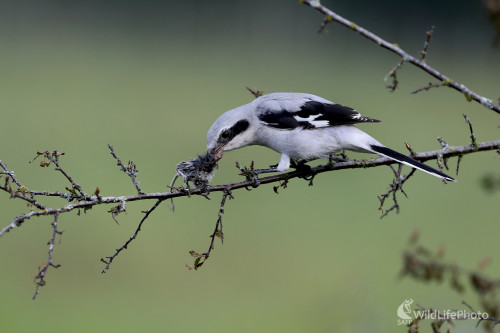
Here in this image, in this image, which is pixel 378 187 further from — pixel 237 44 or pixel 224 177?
pixel 237 44

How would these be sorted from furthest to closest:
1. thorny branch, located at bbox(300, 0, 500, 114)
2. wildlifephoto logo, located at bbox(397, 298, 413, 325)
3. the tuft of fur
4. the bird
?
the bird < the tuft of fur < wildlifephoto logo, located at bbox(397, 298, 413, 325) < thorny branch, located at bbox(300, 0, 500, 114)

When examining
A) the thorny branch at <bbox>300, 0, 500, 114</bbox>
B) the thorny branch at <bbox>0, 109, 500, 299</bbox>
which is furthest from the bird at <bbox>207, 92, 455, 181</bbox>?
the thorny branch at <bbox>300, 0, 500, 114</bbox>

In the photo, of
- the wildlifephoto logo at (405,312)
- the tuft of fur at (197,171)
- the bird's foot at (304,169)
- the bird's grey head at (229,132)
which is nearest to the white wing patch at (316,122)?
the bird's foot at (304,169)

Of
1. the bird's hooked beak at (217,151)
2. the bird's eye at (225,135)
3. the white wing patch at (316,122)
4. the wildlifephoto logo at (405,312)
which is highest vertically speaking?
the white wing patch at (316,122)

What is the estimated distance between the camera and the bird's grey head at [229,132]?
3.57m

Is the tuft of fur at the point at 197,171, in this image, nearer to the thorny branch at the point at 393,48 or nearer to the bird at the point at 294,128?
the bird at the point at 294,128

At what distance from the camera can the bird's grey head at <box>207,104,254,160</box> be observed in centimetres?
357

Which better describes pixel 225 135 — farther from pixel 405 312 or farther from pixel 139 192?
pixel 405 312

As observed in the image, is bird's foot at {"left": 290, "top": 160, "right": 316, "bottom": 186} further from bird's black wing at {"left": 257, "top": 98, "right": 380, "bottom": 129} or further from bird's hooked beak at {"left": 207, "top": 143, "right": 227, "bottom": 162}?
bird's hooked beak at {"left": 207, "top": 143, "right": 227, "bottom": 162}

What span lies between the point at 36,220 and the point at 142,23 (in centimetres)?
1344

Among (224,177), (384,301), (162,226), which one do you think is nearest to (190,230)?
(162,226)

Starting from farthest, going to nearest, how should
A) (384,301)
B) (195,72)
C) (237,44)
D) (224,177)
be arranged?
(237,44) < (195,72) < (224,177) < (384,301)

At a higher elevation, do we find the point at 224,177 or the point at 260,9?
the point at 260,9

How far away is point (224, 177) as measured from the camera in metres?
11.8
